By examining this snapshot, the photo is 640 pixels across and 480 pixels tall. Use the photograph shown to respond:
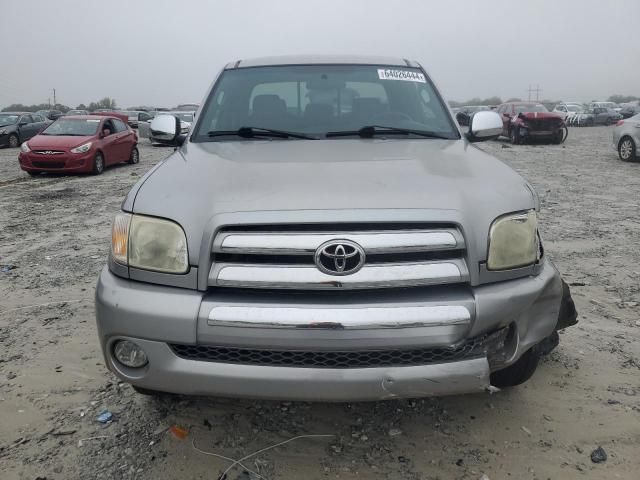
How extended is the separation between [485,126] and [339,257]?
2.20 metres

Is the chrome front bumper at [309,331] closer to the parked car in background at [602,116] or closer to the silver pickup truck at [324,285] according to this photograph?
the silver pickup truck at [324,285]

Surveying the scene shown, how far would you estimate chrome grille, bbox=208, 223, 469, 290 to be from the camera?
6.42ft

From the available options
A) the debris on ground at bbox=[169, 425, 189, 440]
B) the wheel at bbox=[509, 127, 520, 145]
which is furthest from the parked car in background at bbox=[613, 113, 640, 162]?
the debris on ground at bbox=[169, 425, 189, 440]

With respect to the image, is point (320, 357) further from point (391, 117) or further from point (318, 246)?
point (391, 117)

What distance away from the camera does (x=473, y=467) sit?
2.27m

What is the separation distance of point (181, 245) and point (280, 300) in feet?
1.47

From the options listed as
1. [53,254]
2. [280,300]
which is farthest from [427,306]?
[53,254]

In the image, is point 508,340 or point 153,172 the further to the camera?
point 153,172

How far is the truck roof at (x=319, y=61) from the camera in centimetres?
369

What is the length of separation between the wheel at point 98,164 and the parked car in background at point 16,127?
1020cm

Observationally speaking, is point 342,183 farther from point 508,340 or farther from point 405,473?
point 405,473

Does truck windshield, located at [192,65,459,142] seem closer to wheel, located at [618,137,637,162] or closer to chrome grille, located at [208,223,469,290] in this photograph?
chrome grille, located at [208,223,469,290]

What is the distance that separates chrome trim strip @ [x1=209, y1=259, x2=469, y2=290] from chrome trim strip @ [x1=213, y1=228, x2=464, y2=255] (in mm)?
59

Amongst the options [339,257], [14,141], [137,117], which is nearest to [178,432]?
[339,257]
